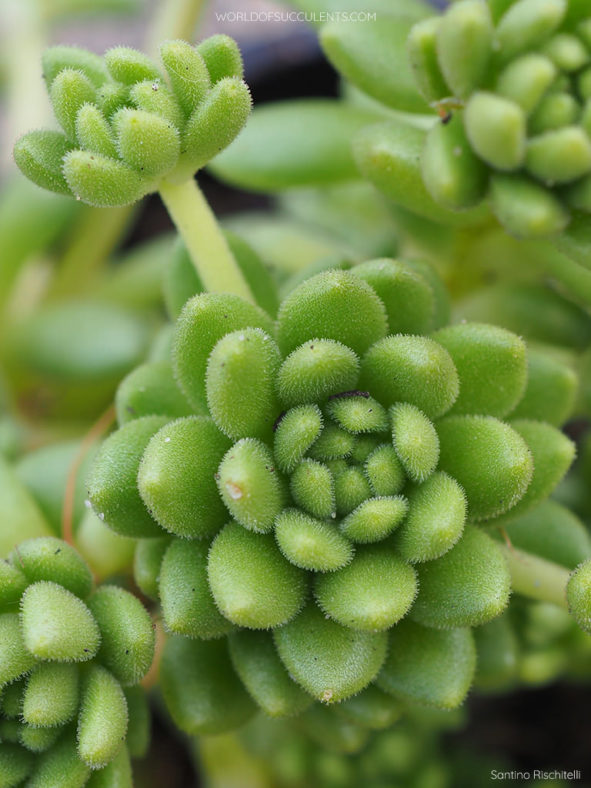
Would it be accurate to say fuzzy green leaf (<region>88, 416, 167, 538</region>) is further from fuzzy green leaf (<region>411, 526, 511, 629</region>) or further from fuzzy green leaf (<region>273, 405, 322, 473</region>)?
fuzzy green leaf (<region>411, 526, 511, 629</region>)

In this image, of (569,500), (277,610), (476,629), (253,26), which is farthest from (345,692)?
(253,26)

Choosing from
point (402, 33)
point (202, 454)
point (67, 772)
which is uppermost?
point (402, 33)

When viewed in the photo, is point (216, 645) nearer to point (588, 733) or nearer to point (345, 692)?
point (345, 692)

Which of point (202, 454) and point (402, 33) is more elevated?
point (402, 33)

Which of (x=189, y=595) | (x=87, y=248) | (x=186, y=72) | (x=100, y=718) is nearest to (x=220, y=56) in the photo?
(x=186, y=72)

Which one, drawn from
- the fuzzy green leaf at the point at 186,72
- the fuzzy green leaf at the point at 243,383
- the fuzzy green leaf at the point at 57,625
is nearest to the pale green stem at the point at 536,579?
the fuzzy green leaf at the point at 243,383

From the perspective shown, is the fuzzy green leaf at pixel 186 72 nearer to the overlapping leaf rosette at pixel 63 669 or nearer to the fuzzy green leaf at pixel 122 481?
the fuzzy green leaf at pixel 122 481
